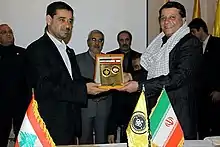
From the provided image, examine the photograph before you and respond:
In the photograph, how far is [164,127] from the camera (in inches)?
70.5

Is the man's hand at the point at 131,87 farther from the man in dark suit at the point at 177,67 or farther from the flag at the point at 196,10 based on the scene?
the flag at the point at 196,10

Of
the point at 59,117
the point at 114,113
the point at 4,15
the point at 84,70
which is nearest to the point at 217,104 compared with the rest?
the point at 114,113

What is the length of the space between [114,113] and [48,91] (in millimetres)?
1515

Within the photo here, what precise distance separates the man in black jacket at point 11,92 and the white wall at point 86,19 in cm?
103

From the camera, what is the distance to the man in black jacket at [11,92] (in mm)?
4195

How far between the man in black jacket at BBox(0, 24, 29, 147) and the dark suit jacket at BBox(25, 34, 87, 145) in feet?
4.34

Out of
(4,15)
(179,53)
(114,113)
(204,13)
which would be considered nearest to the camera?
(179,53)

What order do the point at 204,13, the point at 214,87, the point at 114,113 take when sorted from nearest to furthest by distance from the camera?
the point at 114,113, the point at 214,87, the point at 204,13

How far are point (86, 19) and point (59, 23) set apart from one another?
2533mm

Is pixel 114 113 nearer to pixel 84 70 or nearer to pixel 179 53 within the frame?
pixel 84 70

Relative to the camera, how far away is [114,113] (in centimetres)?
421

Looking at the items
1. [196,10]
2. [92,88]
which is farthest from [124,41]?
[92,88]

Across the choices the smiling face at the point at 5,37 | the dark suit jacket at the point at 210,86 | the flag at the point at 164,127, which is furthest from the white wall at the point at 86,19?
the flag at the point at 164,127

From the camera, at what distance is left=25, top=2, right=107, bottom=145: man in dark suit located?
2.78 meters
